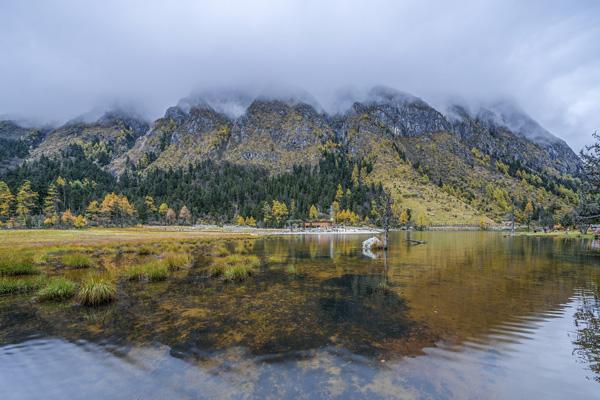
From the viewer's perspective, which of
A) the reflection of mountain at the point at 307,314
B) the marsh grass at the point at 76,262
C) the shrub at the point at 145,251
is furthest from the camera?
the shrub at the point at 145,251

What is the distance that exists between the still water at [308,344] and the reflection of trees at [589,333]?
0.06 metres

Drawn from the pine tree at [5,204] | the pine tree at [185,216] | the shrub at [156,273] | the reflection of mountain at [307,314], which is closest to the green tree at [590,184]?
the reflection of mountain at [307,314]

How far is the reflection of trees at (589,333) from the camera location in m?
10.6

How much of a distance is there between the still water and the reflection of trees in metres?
0.06

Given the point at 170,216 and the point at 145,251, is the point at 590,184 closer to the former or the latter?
the point at 145,251

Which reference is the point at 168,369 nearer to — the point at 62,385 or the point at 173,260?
the point at 62,385

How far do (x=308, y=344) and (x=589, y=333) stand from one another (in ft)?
39.3

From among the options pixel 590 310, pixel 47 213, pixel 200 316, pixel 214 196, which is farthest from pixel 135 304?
pixel 214 196

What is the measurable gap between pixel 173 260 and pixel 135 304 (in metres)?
13.9

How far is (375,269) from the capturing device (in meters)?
31.0

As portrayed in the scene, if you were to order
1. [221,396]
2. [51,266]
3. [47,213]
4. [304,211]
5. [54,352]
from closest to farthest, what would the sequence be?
1. [221,396]
2. [54,352]
3. [51,266]
4. [47,213]
5. [304,211]

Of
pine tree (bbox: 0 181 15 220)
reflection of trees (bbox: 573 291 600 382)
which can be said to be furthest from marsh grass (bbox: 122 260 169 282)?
pine tree (bbox: 0 181 15 220)

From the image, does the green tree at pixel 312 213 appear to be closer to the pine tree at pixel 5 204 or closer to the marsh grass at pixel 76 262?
the pine tree at pixel 5 204

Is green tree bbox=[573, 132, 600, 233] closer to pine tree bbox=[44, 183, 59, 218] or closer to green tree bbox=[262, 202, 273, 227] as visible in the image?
green tree bbox=[262, 202, 273, 227]
